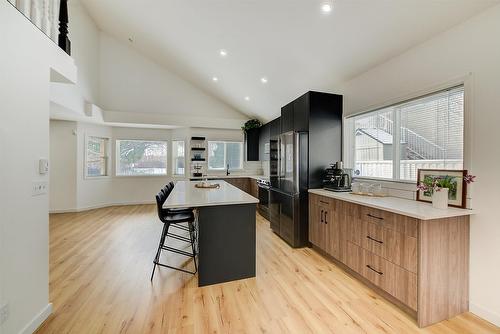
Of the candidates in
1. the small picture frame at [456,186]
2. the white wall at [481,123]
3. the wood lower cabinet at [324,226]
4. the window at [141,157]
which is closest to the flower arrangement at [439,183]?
the small picture frame at [456,186]

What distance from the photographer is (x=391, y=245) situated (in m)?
1.92

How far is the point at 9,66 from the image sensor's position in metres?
1.45

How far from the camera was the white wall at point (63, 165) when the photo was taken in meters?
5.20

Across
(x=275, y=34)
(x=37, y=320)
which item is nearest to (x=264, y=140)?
(x=275, y=34)

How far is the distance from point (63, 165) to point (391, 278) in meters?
6.71

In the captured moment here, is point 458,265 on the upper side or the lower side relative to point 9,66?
lower

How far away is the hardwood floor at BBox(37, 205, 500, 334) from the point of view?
170 centimetres

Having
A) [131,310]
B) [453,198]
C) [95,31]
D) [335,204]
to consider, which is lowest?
[131,310]

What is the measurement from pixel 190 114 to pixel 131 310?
18.1 ft

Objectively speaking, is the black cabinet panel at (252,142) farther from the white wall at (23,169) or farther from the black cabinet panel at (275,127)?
the white wall at (23,169)

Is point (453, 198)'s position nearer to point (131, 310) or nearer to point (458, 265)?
point (458, 265)

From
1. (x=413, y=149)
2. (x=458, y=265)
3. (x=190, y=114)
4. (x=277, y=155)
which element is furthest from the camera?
(x=190, y=114)

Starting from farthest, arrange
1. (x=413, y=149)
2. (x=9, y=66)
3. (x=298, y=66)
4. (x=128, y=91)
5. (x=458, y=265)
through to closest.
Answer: (x=128, y=91)
(x=298, y=66)
(x=413, y=149)
(x=458, y=265)
(x=9, y=66)

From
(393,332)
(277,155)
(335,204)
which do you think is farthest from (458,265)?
(277,155)
